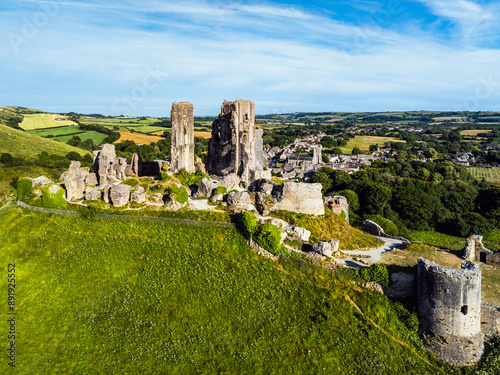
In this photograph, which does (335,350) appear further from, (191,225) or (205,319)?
(191,225)

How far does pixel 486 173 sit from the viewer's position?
100 meters

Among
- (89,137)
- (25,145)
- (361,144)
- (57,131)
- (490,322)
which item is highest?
(57,131)

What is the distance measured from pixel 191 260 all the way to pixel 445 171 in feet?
283

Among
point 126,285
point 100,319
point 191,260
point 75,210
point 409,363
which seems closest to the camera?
point 409,363

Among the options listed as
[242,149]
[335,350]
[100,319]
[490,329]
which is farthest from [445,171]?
[100,319]

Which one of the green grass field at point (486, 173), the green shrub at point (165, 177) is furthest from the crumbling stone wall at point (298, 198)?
the green grass field at point (486, 173)

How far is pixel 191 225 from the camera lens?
28953mm

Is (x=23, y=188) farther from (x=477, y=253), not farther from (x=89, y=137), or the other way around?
(x=89, y=137)

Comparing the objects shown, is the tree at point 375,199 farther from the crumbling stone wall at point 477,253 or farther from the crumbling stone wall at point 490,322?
the crumbling stone wall at point 490,322

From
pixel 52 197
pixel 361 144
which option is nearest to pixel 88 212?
pixel 52 197

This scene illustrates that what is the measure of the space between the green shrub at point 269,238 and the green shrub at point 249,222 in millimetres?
573

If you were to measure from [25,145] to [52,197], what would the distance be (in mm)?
61590

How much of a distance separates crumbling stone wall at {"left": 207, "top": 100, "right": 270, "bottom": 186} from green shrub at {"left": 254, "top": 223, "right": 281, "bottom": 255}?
11.7 meters

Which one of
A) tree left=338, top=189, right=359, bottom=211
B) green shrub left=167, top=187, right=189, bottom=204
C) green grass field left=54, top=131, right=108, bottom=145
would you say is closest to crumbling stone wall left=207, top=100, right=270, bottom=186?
green shrub left=167, top=187, right=189, bottom=204
